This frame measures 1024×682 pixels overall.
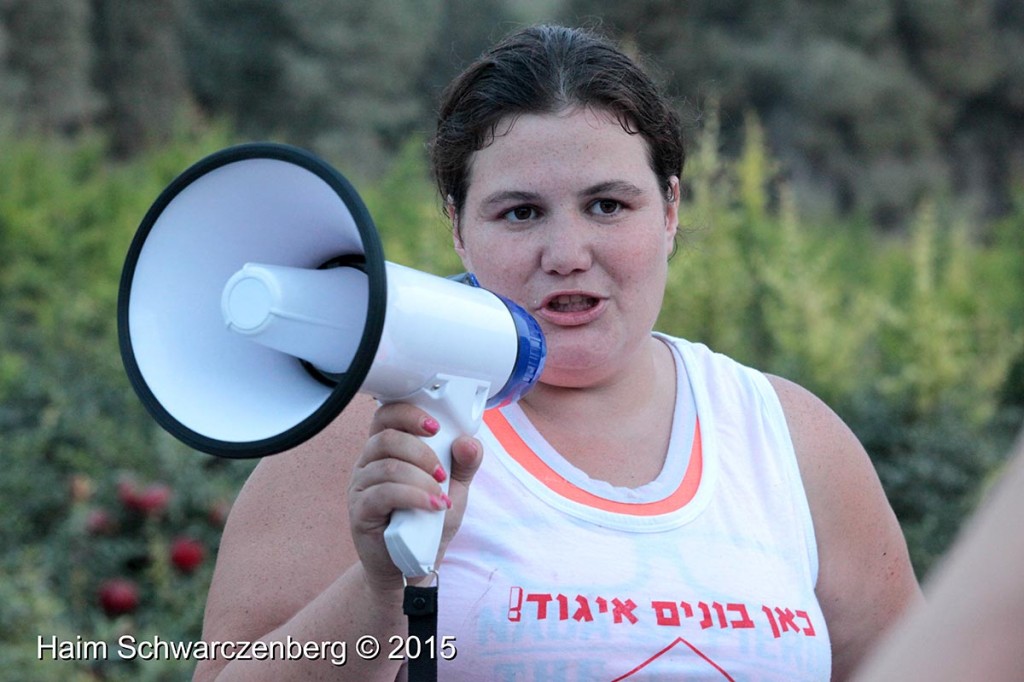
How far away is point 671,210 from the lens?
2395 millimetres

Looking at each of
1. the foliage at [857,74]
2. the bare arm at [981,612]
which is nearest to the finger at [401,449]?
the bare arm at [981,612]

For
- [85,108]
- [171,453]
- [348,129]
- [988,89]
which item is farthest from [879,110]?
[171,453]

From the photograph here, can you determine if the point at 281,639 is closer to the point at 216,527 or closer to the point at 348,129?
the point at 216,527

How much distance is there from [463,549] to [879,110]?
1897 cm

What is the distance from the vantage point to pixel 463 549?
78.8 inches

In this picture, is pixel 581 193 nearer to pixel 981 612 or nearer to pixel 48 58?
pixel 981 612

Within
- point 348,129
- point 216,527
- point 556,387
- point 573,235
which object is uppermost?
point 348,129

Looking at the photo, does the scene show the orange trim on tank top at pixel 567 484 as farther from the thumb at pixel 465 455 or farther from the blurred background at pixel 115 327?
the blurred background at pixel 115 327

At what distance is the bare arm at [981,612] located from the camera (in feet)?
1.73

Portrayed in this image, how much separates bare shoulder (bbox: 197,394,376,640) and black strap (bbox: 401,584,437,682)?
318mm

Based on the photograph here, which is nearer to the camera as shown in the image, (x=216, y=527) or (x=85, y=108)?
(x=216, y=527)

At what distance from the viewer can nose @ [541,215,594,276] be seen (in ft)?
6.94

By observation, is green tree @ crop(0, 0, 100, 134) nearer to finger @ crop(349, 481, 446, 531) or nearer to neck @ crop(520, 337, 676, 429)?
neck @ crop(520, 337, 676, 429)

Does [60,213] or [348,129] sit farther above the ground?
[348,129]
